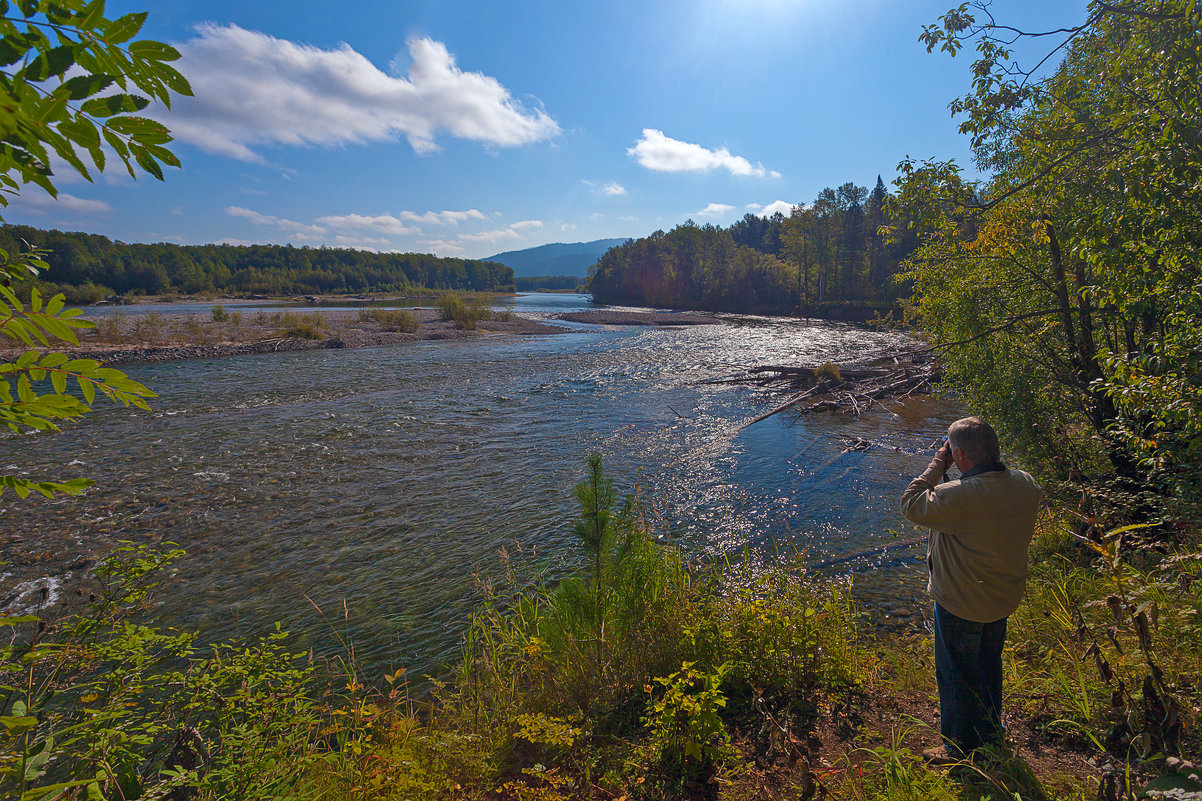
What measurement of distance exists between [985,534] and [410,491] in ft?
34.7

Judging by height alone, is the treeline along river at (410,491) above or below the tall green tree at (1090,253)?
below

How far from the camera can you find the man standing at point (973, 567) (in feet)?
11.1

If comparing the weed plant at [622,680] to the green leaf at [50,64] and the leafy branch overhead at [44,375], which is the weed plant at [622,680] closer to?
the leafy branch overhead at [44,375]

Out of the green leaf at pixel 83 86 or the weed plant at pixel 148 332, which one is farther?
the weed plant at pixel 148 332

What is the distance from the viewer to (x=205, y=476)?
1182 centimetres

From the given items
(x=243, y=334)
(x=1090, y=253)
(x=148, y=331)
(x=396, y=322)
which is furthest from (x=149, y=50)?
(x=396, y=322)

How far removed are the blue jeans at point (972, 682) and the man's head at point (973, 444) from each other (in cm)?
114

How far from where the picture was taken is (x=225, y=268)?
128 m

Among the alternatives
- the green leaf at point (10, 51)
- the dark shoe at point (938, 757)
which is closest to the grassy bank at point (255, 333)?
the green leaf at point (10, 51)

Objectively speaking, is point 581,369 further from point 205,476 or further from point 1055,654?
point 1055,654

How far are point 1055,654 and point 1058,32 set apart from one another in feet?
19.5

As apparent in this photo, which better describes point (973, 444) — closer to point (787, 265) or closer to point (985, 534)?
point (985, 534)

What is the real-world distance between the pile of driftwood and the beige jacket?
44.7 feet

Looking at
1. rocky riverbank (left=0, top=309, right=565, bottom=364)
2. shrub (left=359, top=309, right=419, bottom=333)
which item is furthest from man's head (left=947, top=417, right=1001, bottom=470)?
shrub (left=359, top=309, right=419, bottom=333)
